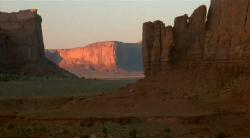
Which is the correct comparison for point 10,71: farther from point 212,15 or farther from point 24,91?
point 212,15

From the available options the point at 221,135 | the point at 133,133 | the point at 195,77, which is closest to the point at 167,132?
the point at 133,133

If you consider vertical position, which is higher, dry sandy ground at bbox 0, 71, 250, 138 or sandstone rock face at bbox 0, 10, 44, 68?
sandstone rock face at bbox 0, 10, 44, 68

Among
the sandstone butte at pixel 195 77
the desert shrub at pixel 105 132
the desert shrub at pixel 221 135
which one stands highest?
the sandstone butte at pixel 195 77

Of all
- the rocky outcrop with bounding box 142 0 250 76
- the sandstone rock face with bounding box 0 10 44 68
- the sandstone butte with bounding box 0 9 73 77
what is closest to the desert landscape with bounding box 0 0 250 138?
the rocky outcrop with bounding box 142 0 250 76

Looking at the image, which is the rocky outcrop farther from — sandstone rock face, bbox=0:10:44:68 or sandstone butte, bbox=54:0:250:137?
sandstone rock face, bbox=0:10:44:68

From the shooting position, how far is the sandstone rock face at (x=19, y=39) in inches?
4102

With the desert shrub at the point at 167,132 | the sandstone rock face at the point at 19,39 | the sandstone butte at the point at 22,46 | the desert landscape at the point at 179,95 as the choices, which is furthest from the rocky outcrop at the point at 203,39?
the sandstone rock face at the point at 19,39

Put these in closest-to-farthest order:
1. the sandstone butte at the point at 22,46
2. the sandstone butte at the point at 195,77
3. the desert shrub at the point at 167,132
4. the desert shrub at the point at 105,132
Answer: the desert shrub at the point at 105,132 < the desert shrub at the point at 167,132 < the sandstone butte at the point at 195,77 < the sandstone butte at the point at 22,46

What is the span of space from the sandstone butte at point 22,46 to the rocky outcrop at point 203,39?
2262 inches

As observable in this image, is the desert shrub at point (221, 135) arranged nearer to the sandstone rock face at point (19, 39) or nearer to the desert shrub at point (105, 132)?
the desert shrub at point (105, 132)

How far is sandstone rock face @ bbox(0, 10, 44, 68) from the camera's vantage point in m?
104

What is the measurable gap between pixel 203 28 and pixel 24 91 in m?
25.9

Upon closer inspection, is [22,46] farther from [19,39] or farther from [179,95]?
[179,95]

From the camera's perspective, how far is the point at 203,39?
41469 millimetres
